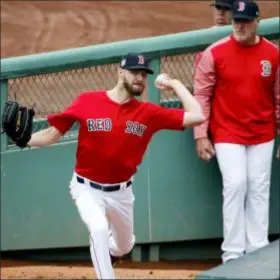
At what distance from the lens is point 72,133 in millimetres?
8211

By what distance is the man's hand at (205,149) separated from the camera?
7289mm

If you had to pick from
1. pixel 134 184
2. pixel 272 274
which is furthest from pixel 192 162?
pixel 272 274

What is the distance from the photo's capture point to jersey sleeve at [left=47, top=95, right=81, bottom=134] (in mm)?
6691

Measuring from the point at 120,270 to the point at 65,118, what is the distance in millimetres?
1499

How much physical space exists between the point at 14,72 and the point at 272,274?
4421mm

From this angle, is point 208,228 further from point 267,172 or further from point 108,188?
point 108,188

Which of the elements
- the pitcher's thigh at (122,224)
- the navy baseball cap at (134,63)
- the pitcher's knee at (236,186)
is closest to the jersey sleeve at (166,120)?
the navy baseball cap at (134,63)

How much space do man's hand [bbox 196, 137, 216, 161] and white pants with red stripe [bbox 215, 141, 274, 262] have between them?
52mm

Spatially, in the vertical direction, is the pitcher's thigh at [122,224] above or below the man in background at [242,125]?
below

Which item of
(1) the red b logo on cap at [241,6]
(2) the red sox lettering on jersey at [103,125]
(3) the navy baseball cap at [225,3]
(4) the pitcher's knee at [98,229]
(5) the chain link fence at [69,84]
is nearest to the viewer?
(4) the pitcher's knee at [98,229]

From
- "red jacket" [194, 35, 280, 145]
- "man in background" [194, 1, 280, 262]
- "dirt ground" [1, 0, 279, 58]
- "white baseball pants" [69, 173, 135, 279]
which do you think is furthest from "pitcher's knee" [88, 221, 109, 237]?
"dirt ground" [1, 0, 279, 58]

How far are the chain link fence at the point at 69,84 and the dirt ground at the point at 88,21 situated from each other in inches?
148

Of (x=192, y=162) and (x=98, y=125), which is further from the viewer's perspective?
(x=192, y=162)

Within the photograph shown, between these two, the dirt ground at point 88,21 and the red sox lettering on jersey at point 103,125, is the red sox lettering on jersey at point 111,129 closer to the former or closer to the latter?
the red sox lettering on jersey at point 103,125
